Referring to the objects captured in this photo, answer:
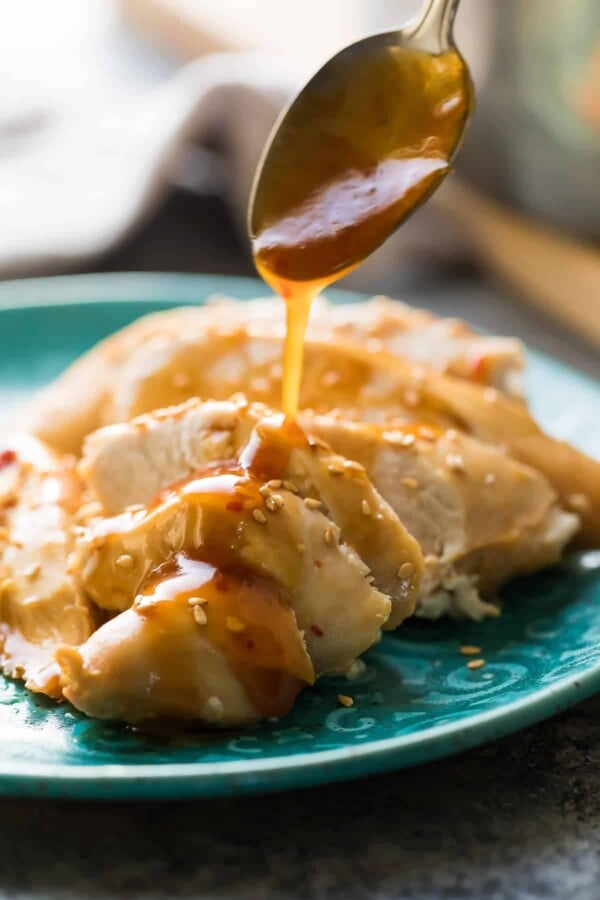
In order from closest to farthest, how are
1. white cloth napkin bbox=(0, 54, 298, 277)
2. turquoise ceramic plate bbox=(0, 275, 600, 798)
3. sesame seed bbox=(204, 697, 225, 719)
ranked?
turquoise ceramic plate bbox=(0, 275, 600, 798) → sesame seed bbox=(204, 697, 225, 719) → white cloth napkin bbox=(0, 54, 298, 277)

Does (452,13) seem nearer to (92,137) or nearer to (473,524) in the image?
(473,524)

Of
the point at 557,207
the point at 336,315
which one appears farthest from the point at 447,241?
the point at 336,315

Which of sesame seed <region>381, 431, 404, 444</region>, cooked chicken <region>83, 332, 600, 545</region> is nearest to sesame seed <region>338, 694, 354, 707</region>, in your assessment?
sesame seed <region>381, 431, 404, 444</region>

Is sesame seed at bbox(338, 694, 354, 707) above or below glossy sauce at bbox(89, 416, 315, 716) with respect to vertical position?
below

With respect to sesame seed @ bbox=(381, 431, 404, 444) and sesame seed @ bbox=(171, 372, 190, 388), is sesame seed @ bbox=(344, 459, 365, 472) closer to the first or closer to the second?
sesame seed @ bbox=(381, 431, 404, 444)

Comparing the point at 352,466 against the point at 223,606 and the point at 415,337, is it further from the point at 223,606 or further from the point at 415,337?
the point at 415,337

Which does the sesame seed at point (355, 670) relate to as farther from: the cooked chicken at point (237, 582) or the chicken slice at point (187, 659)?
the chicken slice at point (187, 659)
